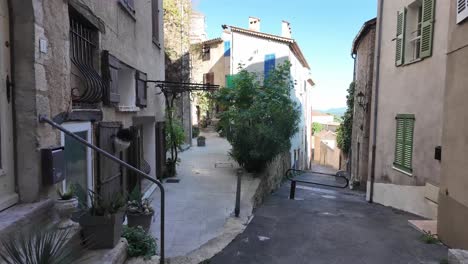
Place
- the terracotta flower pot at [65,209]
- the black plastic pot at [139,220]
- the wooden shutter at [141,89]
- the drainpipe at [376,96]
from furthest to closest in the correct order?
the drainpipe at [376,96] < the wooden shutter at [141,89] < the black plastic pot at [139,220] < the terracotta flower pot at [65,209]

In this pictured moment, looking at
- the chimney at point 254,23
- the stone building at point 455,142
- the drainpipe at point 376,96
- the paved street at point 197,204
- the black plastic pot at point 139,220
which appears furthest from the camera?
the chimney at point 254,23

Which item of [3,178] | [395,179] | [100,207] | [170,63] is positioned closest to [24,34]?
[3,178]

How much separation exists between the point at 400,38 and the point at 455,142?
4877 mm

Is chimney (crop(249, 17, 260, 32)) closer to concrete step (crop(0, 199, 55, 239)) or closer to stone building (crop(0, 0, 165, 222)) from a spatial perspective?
stone building (crop(0, 0, 165, 222))

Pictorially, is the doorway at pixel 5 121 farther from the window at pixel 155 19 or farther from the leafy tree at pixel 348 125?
the leafy tree at pixel 348 125

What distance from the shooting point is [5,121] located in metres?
2.81

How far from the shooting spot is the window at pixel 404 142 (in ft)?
27.4

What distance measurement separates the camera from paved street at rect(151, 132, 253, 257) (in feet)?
17.7

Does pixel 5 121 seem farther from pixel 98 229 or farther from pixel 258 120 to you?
pixel 258 120

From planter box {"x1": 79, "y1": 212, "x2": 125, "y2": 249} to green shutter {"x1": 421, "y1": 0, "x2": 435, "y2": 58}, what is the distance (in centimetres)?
742

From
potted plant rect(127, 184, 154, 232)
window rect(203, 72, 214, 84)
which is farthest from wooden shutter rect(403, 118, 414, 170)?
window rect(203, 72, 214, 84)

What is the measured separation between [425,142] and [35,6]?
7.75m

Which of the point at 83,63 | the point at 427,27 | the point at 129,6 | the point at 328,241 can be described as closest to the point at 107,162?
the point at 83,63

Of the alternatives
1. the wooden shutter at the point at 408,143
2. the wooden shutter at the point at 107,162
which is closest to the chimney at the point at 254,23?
the wooden shutter at the point at 408,143
